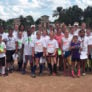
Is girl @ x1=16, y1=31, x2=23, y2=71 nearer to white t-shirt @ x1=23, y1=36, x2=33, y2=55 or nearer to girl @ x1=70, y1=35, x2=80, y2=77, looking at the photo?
white t-shirt @ x1=23, y1=36, x2=33, y2=55

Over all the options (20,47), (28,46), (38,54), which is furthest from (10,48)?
(38,54)

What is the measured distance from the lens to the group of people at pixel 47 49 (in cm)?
1130

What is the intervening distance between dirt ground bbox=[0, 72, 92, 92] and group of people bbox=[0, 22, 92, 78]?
42 cm

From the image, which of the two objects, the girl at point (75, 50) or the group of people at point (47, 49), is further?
the group of people at point (47, 49)

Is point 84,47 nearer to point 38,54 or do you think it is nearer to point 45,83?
point 38,54

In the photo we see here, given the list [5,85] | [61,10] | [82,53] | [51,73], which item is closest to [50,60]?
[51,73]

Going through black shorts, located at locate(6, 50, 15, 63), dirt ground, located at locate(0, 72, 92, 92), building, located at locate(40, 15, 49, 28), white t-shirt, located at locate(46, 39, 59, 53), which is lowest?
dirt ground, located at locate(0, 72, 92, 92)

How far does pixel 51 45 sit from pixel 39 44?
454 millimetres

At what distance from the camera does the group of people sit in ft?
37.1

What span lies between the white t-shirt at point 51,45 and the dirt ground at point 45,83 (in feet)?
3.29

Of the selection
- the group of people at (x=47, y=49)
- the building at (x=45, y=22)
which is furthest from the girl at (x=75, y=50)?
the building at (x=45, y=22)

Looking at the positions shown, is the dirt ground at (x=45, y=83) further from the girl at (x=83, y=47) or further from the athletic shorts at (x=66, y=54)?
the athletic shorts at (x=66, y=54)

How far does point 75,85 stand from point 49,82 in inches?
37.8

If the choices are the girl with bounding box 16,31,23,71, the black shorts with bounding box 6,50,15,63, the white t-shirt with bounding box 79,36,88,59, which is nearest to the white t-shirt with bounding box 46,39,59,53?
the white t-shirt with bounding box 79,36,88,59
